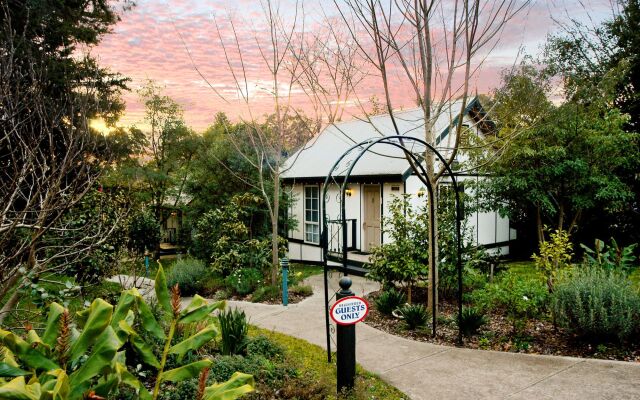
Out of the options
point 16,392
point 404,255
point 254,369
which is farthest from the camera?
point 404,255

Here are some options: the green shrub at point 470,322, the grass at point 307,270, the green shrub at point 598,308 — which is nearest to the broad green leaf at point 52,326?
the green shrub at point 470,322

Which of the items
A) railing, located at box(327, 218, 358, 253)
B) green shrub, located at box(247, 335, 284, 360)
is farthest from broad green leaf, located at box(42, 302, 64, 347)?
railing, located at box(327, 218, 358, 253)

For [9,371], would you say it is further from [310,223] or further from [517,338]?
[310,223]

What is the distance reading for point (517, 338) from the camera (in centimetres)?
628

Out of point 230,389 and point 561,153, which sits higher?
point 561,153

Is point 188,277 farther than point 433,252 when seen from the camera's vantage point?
Yes

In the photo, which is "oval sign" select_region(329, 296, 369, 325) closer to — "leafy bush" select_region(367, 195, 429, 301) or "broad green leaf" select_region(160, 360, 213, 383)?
"broad green leaf" select_region(160, 360, 213, 383)

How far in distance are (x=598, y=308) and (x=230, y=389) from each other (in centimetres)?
547

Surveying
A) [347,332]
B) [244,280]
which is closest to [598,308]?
[347,332]

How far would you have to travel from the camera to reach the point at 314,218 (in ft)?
56.2

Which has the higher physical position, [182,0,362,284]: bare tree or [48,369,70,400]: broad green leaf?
[182,0,362,284]: bare tree

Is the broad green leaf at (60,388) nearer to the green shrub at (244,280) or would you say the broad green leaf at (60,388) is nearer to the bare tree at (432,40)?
the bare tree at (432,40)

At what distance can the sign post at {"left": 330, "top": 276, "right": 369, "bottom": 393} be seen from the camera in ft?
14.6

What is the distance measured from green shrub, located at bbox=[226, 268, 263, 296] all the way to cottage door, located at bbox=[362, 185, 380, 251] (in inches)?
183
